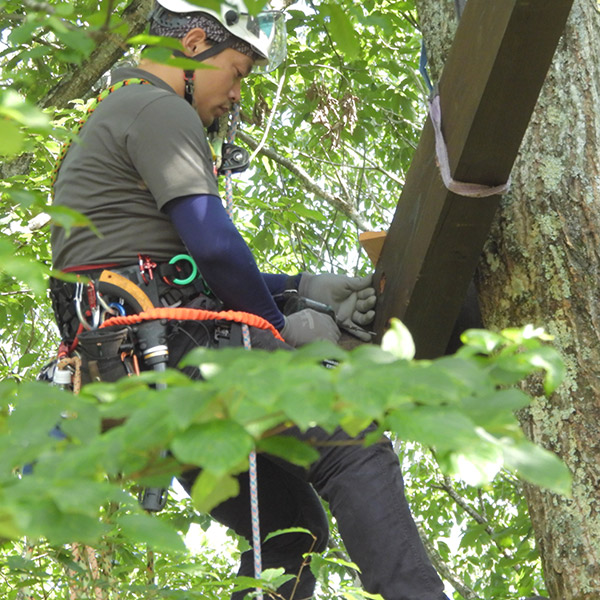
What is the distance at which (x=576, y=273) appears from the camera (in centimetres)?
199

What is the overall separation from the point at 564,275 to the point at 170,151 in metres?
0.99

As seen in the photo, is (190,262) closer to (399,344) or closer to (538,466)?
(399,344)

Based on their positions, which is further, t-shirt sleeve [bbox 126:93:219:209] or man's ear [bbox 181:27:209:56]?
man's ear [bbox 181:27:209:56]

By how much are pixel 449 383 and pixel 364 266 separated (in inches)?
252

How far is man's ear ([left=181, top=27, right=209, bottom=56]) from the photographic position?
2.60m

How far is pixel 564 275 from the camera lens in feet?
6.56

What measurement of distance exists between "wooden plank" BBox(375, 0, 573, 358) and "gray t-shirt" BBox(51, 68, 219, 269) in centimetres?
53

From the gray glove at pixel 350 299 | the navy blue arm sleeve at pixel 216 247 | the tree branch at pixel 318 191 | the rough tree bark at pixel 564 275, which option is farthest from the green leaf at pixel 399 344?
the tree branch at pixel 318 191

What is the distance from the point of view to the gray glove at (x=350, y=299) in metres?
2.45

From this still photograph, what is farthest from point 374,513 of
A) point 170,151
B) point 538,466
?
point 538,466

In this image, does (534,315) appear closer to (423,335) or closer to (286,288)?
(423,335)

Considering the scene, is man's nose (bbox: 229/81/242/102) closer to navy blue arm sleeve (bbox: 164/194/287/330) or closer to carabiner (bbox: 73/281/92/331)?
navy blue arm sleeve (bbox: 164/194/287/330)

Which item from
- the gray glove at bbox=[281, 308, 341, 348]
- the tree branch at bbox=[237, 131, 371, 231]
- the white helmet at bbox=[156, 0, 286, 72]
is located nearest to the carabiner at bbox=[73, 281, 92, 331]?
the gray glove at bbox=[281, 308, 341, 348]

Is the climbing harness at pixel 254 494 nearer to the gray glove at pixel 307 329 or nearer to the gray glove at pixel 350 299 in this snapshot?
the gray glove at pixel 307 329
